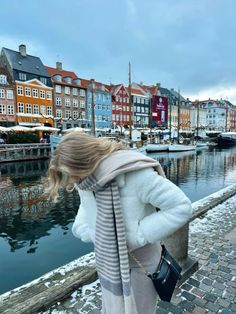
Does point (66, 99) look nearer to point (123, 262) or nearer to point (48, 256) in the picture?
point (48, 256)

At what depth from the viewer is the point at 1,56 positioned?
39.8 m

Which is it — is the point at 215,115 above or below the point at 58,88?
below

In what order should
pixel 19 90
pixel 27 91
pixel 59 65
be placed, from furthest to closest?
pixel 59 65, pixel 27 91, pixel 19 90

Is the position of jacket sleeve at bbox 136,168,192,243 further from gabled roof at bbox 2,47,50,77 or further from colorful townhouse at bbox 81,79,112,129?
colorful townhouse at bbox 81,79,112,129

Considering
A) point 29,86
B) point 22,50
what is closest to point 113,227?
point 29,86

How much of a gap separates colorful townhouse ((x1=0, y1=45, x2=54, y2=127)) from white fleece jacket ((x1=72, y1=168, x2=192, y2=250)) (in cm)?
3777

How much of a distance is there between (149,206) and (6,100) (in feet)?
131

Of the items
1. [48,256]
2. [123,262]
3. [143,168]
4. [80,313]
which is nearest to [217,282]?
[80,313]

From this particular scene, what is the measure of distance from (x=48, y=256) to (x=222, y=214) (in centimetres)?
403

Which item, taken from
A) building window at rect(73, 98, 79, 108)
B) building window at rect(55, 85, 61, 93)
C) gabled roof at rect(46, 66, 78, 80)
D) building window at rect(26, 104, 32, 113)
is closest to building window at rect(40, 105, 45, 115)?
building window at rect(26, 104, 32, 113)

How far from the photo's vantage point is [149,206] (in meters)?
1.47

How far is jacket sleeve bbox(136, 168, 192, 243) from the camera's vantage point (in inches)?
52.9

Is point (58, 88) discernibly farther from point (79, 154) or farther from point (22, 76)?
point (79, 154)

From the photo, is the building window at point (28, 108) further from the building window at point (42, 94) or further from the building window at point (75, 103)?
the building window at point (75, 103)
